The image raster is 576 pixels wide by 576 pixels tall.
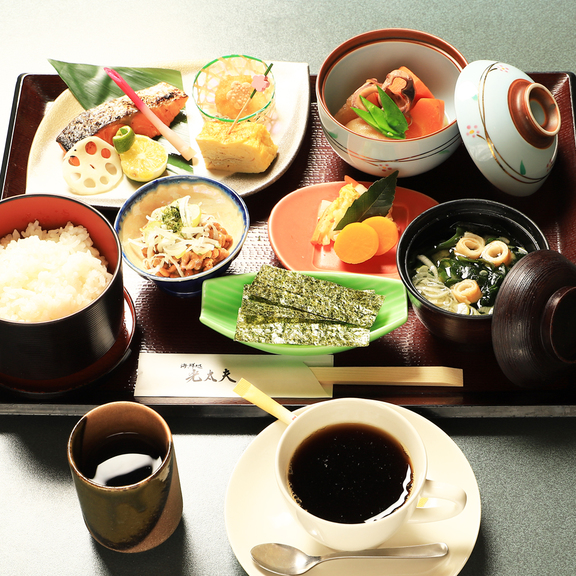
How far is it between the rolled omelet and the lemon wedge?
0.13 meters

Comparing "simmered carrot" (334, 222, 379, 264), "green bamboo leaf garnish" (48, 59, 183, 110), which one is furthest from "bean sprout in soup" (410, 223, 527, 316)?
"green bamboo leaf garnish" (48, 59, 183, 110)

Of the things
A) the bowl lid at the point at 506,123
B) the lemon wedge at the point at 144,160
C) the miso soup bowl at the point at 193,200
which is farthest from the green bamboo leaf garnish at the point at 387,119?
the lemon wedge at the point at 144,160

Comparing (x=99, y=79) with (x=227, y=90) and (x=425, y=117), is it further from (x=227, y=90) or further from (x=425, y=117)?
(x=425, y=117)

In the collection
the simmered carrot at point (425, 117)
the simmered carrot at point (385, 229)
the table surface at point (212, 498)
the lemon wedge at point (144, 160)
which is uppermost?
the simmered carrot at point (425, 117)

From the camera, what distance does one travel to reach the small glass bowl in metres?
1.84

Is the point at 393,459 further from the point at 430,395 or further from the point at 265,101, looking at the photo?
the point at 265,101

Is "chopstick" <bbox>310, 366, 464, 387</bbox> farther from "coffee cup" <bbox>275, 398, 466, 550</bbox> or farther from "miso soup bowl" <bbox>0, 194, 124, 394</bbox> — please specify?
"miso soup bowl" <bbox>0, 194, 124, 394</bbox>

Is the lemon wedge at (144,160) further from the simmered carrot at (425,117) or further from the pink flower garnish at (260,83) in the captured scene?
the simmered carrot at (425,117)

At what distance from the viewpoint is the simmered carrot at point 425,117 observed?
5.63 ft

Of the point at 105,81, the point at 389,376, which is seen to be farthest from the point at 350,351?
the point at 105,81

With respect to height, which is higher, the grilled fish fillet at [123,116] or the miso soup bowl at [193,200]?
the grilled fish fillet at [123,116]

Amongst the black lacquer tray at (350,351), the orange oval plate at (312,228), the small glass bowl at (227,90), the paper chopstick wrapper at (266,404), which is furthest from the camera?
the small glass bowl at (227,90)

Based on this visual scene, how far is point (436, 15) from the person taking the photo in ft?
7.89

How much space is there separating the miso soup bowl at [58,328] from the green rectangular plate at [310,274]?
0.20 meters
